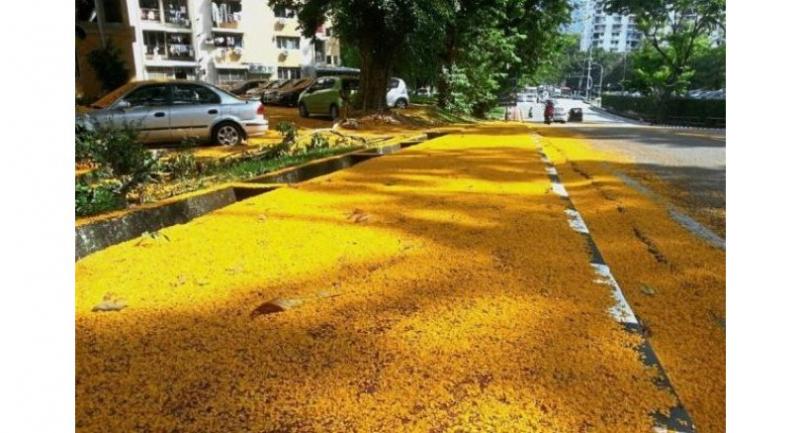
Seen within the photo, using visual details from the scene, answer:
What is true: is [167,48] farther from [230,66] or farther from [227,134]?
[227,134]

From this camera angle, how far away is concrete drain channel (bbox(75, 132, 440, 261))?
363 cm

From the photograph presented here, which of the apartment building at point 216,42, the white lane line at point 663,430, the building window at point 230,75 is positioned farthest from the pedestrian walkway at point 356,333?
the building window at point 230,75

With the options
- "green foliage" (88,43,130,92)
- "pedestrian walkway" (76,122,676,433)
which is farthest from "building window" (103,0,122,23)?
"pedestrian walkway" (76,122,676,433)

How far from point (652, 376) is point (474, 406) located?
→ 68cm

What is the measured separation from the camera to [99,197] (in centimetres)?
421

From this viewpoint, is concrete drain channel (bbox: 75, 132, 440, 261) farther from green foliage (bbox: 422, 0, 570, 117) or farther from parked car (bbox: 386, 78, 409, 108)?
parked car (bbox: 386, 78, 409, 108)

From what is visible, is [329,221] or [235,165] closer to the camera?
[329,221]

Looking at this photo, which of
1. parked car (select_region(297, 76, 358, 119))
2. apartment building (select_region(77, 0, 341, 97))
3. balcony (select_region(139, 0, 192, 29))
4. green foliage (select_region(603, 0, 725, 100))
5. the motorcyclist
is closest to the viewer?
parked car (select_region(297, 76, 358, 119))

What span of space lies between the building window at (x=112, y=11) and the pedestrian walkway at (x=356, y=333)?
26793mm

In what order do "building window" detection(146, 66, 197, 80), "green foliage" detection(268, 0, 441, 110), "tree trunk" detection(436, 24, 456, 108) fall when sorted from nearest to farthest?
1. "green foliage" detection(268, 0, 441, 110)
2. "tree trunk" detection(436, 24, 456, 108)
3. "building window" detection(146, 66, 197, 80)

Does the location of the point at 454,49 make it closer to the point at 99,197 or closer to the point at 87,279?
the point at 99,197

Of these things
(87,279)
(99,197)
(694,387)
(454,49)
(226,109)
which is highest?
(454,49)

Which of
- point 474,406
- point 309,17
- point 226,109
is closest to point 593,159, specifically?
point 226,109

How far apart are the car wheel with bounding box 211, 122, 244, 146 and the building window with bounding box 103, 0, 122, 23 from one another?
20.7m
